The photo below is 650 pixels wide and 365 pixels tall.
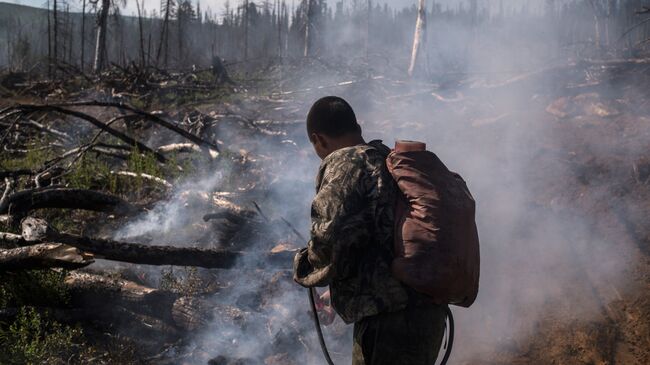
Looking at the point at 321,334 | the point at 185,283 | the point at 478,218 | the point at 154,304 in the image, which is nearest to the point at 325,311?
the point at 321,334

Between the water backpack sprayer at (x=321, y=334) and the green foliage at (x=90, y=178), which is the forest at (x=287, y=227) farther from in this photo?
the water backpack sprayer at (x=321, y=334)

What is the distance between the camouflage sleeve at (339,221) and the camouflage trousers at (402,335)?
10.1 inches

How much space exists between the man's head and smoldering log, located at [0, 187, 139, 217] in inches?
137

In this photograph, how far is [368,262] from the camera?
186 centimetres

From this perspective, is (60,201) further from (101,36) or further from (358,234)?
(101,36)

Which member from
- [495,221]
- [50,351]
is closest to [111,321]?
[50,351]

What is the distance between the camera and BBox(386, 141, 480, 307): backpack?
67.7 inches

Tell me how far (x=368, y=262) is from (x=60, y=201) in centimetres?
390

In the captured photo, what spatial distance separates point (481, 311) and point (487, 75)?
18.4 ft

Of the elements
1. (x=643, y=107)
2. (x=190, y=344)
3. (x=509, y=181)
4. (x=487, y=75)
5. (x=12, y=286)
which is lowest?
(x=190, y=344)

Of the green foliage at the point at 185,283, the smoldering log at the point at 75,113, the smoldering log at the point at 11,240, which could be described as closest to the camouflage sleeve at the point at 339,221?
the green foliage at the point at 185,283

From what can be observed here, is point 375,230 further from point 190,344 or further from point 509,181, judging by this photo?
point 509,181

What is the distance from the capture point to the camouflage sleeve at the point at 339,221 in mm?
1787

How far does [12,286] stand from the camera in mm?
3494
